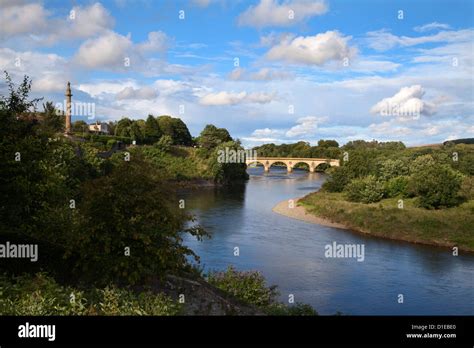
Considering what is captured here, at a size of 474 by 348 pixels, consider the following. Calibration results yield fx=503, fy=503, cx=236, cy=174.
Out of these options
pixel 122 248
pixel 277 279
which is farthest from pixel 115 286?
pixel 277 279

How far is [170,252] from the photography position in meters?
16.1

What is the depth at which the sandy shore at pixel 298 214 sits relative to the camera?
59.6 m

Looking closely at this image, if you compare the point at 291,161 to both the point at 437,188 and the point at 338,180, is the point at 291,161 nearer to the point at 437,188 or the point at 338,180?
the point at 338,180

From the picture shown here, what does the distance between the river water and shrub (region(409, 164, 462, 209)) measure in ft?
39.0

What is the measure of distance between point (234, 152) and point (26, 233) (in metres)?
95.3

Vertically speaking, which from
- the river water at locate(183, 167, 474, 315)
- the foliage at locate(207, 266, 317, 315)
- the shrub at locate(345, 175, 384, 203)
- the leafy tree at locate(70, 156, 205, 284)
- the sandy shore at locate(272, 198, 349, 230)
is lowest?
the river water at locate(183, 167, 474, 315)

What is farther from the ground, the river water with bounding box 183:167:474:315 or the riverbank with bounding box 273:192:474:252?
the riverbank with bounding box 273:192:474:252

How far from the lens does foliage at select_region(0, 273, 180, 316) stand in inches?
480

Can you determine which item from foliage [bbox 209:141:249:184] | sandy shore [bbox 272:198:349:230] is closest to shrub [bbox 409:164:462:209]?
sandy shore [bbox 272:198:349:230]

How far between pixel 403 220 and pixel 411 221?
2.97 feet

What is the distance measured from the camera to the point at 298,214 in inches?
2603

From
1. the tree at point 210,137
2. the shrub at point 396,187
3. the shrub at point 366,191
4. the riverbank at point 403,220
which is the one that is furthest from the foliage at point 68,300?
the tree at point 210,137

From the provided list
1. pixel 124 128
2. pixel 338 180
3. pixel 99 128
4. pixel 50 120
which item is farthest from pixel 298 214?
pixel 99 128

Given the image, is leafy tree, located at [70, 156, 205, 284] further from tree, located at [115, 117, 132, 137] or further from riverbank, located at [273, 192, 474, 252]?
tree, located at [115, 117, 132, 137]
